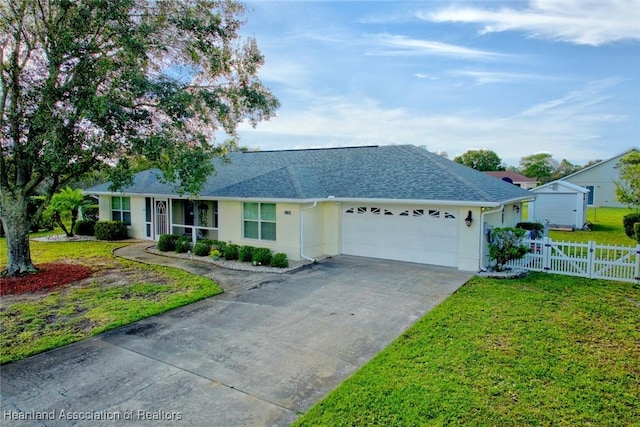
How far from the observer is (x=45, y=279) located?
10.6 metres

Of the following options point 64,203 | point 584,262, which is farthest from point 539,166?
point 64,203

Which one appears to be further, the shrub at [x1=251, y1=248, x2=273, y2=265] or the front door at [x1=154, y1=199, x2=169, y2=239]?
the front door at [x1=154, y1=199, x2=169, y2=239]

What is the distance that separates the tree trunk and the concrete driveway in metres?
6.48

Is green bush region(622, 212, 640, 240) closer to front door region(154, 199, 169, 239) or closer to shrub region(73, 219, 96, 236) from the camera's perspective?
front door region(154, 199, 169, 239)

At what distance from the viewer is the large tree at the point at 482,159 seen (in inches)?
2916

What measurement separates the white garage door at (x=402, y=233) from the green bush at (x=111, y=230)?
11.9 meters

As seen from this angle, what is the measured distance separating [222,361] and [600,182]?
1826 inches

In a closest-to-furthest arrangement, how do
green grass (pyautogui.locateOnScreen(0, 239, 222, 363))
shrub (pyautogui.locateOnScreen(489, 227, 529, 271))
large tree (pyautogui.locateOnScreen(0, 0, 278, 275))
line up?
green grass (pyautogui.locateOnScreen(0, 239, 222, 363)), large tree (pyautogui.locateOnScreen(0, 0, 278, 275)), shrub (pyautogui.locateOnScreen(489, 227, 529, 271))

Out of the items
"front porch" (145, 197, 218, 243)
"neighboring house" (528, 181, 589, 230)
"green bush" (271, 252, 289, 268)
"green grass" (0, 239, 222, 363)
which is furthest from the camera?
"neighboring house" (528, 181, 589, 230)

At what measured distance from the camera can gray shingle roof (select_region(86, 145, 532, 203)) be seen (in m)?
12.8

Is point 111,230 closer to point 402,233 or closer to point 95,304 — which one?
point 95,304

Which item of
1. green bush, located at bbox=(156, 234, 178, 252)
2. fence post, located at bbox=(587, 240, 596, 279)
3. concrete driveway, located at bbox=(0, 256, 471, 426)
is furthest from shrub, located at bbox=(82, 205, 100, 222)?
fence post, located at bbox=(587, 240, 596, 279)

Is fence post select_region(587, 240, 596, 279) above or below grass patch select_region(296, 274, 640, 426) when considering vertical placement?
above

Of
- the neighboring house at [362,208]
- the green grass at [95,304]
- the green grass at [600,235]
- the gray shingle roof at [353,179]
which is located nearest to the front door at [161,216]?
the neighboring house at [362,208]
